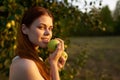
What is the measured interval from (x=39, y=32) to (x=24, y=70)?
0.21 meters

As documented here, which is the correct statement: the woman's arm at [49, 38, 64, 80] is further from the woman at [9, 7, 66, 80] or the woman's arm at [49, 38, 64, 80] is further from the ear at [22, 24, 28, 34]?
the ear at [22, 24, 28, 34]

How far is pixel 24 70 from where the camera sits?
1.97 m

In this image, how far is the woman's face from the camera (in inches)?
80.0

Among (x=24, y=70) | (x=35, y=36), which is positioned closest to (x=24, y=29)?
(x=35, y=36)

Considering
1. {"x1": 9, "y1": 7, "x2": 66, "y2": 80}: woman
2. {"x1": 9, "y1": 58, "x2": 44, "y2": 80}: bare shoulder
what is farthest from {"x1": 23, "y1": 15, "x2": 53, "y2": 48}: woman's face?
{"x1": 9, "y1": 58, "x2": 44, "y2": 80}: bare shoulder

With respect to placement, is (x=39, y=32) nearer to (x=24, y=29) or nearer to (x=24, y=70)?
(x=24, y=29)

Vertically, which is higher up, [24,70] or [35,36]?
[35,36]

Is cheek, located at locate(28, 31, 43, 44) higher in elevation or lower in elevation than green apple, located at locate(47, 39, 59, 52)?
higher

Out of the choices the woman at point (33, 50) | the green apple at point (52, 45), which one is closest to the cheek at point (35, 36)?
the woman at point (33, 50)

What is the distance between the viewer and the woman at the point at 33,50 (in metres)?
1.98

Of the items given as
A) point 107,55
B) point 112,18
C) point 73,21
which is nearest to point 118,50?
point 107,55

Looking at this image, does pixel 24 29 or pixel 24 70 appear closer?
pixel 24 70

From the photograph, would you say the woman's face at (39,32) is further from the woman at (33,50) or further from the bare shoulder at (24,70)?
the bare shoulder at (24,70)

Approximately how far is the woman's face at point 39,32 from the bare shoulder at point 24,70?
11 centimetres
